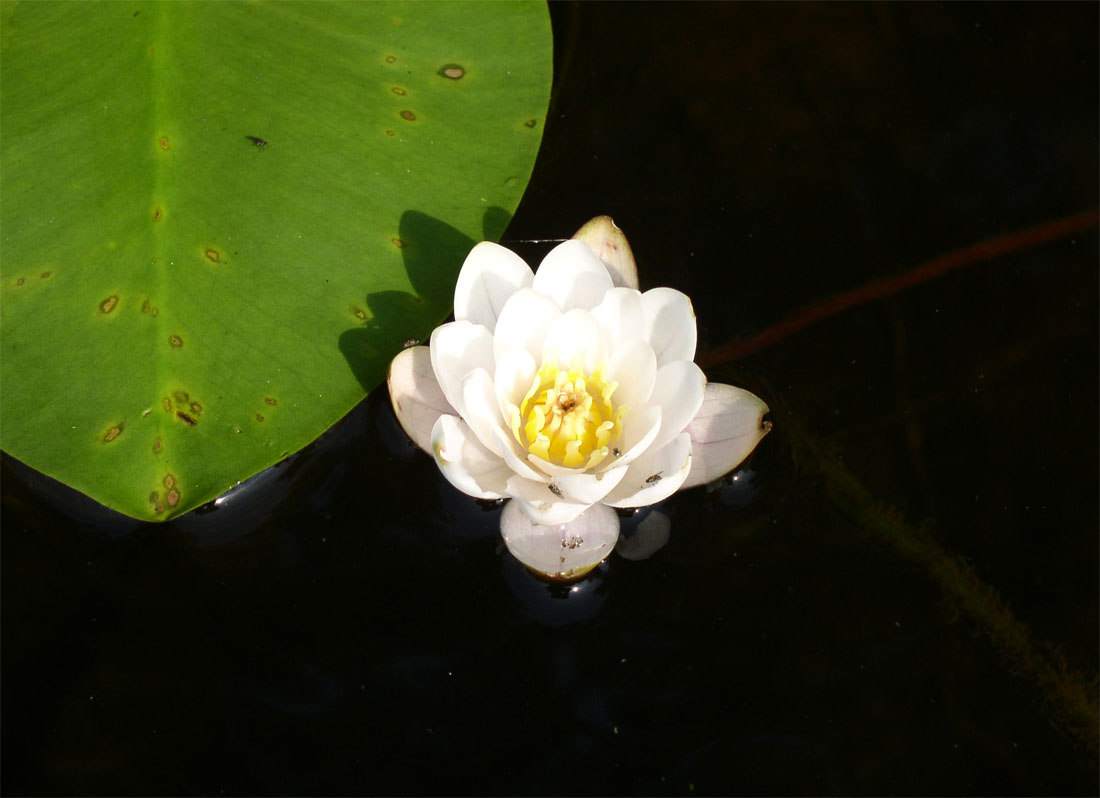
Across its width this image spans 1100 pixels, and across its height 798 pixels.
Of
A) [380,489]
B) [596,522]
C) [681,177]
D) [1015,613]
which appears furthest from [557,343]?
[1015,613]

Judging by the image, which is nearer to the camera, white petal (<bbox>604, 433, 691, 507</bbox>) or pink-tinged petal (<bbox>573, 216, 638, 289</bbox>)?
white petal (<bbox>604, 433, 691, 507</bbox>)

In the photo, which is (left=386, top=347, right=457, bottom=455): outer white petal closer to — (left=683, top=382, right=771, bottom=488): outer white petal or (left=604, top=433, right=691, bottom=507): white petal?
(left=604, top=433, right=691, bottom=507): white petal

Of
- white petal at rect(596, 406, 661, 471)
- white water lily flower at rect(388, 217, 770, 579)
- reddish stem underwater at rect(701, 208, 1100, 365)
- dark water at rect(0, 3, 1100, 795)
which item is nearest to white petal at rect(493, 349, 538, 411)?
white water lily flower at rect(388, 217, 770, 579)

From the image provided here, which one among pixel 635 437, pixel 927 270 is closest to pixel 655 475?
pixel 635 437

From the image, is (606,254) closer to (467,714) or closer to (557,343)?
(557,343)

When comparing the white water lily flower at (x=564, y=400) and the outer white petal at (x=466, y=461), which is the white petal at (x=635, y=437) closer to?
the white water lily flower at (x=564, y=400)

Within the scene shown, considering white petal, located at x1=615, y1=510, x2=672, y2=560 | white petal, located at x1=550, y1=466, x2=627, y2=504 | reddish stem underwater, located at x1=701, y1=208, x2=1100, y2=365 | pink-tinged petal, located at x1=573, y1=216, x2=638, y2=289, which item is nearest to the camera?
white petal, located at x1=550, y1=466, x2=627, y2=504

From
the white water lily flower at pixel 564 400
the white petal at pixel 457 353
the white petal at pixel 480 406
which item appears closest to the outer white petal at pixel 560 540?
the white water lily flower at pixel 564 400
